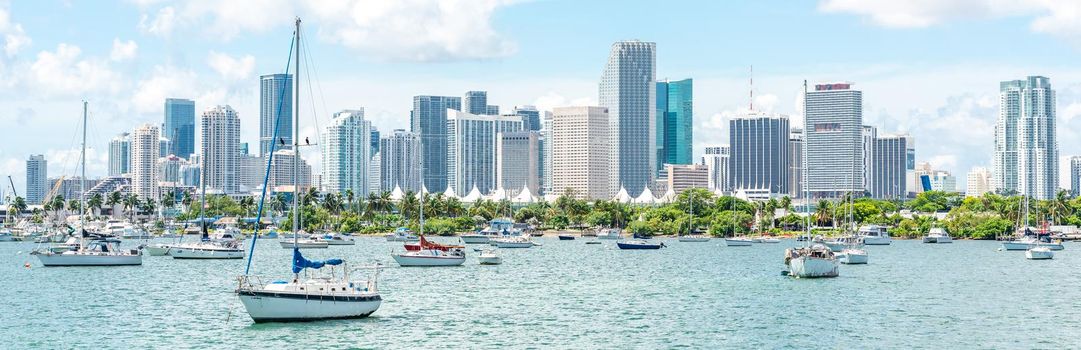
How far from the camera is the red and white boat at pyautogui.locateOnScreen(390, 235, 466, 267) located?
11738cm

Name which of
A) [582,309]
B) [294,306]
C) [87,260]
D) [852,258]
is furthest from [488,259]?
[294,306]

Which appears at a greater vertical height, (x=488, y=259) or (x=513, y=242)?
(x=488, y=259)

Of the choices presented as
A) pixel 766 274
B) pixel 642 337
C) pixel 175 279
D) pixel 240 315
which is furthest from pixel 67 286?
pixel 766 274

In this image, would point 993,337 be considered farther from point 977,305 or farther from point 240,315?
point 240,315

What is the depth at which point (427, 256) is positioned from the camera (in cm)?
11838

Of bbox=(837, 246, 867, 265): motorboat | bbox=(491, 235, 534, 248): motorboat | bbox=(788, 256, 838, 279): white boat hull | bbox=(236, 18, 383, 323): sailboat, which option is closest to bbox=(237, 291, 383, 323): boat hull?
bbox=(236, 18, 383, 323): sailboat

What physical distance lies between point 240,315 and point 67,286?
3017cm

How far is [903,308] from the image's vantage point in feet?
261

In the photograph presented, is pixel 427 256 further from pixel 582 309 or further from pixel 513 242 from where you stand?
pixel 513 242

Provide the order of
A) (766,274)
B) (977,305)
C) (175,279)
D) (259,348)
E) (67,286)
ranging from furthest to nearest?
(766,274)
(175,279)
(67,286)
(977,305)
(259,348)

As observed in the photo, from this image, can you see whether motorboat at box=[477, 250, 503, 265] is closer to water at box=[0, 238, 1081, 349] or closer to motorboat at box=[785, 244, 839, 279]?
water at box=[0, 238, 1081, 349]

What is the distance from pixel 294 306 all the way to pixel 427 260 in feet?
179

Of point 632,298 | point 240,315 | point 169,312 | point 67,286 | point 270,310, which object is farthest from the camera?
point 67,286

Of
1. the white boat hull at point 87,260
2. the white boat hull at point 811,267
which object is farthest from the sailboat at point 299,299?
the white boat hull at point 87,260
